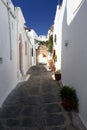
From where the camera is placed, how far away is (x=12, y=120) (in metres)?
5.09

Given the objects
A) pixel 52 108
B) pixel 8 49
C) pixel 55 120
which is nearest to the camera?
pixel 55 120

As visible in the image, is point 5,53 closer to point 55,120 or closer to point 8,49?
point 8,49

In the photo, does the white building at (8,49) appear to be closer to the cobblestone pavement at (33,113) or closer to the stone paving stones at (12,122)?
the cobblestone pavement at (33,113)

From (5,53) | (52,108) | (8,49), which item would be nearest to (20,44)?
(8,49)

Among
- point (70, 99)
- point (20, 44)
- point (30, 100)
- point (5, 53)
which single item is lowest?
point (30, 100)

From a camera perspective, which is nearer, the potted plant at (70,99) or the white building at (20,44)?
the potted plant at (70,99)

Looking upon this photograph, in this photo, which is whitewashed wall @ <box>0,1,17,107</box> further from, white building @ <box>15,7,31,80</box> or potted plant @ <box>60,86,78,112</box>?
white building @ <box>15,7,31,80</box>

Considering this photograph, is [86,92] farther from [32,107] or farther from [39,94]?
[39,94]

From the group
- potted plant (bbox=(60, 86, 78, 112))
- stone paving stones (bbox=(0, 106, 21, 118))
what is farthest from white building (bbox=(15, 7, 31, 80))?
potted plant (bbox=(60, 86, 78, 112))

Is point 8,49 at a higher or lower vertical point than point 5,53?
higher

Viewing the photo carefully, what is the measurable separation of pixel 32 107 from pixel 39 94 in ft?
5.62

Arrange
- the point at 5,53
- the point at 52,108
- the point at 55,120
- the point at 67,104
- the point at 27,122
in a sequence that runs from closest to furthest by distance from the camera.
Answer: the point at 27,122 < the point at 55,120 < the point at 67,104 < the point at 52,108 < the point at 5,53

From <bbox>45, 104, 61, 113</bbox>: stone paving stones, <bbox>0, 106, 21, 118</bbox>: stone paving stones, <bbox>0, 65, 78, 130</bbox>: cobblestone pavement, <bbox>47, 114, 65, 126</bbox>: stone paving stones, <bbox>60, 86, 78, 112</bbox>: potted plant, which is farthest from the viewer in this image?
<bbox>45, 104, 61, 113</bbox>: stone paving stones

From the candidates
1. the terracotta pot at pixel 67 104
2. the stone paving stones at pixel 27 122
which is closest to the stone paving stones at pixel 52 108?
the terracotta pot at pixel 67 104
